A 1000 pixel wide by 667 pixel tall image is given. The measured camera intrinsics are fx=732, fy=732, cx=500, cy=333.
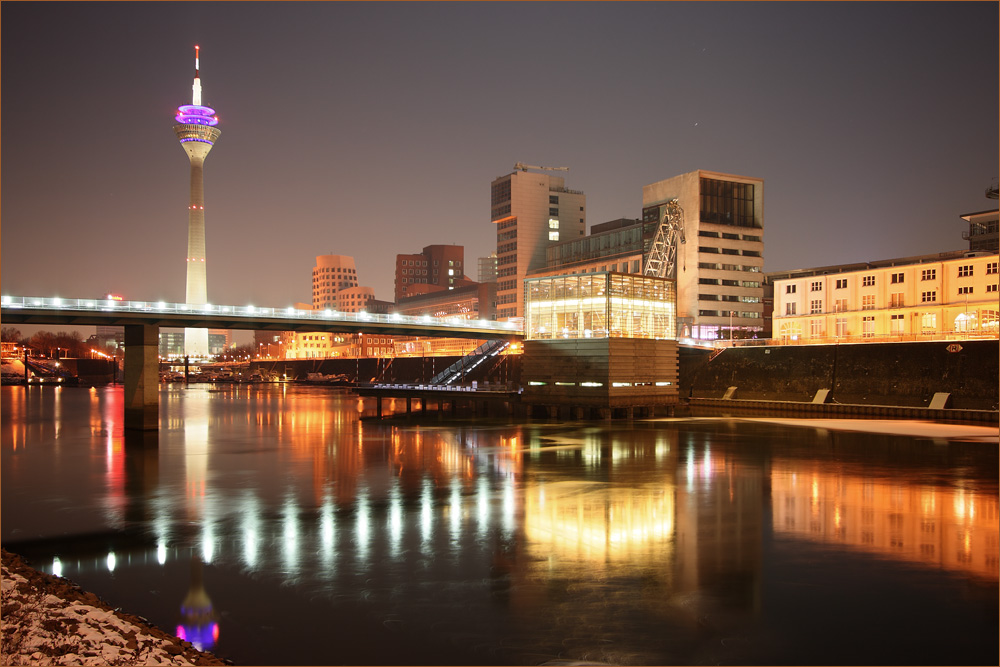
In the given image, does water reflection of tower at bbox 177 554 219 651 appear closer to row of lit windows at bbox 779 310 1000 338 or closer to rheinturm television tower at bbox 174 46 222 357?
row of lit windows at bbox 779 310 1000 338

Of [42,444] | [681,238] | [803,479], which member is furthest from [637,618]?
[681,238]

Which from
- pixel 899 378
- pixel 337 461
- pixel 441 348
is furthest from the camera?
pixel 441 348

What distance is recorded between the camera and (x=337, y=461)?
39.1m

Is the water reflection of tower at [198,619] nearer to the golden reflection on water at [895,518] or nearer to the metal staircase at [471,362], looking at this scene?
the golden reflection on water at [895,518]

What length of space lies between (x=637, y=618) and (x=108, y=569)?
44.4ft

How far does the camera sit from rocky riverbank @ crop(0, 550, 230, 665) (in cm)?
1260

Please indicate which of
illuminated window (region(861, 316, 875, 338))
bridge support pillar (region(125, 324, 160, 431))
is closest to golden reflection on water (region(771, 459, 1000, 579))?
bridge support pillar (region(125, 324, 160, 431))

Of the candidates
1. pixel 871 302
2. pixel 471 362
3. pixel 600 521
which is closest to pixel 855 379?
pixel 871 302

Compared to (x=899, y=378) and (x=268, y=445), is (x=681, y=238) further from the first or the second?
Result: (x=268, y=445)

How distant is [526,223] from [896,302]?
11600 cm

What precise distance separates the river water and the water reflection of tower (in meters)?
0.07

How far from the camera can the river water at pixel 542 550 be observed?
45.7ft

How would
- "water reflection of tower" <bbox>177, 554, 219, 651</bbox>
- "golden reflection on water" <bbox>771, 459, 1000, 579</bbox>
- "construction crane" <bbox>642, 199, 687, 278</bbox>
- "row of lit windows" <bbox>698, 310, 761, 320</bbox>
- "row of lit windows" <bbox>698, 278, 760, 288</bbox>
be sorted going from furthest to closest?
"row of lit windows" <bbox>698, 278, 760, 288</bbox> < "row of lit windows" <bbox>698, 310, 761, 320</bbox> < "construction crane" <bbox>642, 199, 687, 278</bbox> < "golden reflection on water" <bbox>771, 459, 1000, 579</bbox> < "water reflection of tower" <bbox>177, 554, 219, 651</bbox>

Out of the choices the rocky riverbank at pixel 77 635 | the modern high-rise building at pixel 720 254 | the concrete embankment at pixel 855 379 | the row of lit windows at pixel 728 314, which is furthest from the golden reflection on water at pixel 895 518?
the row of lit windows at pixel 728 314
